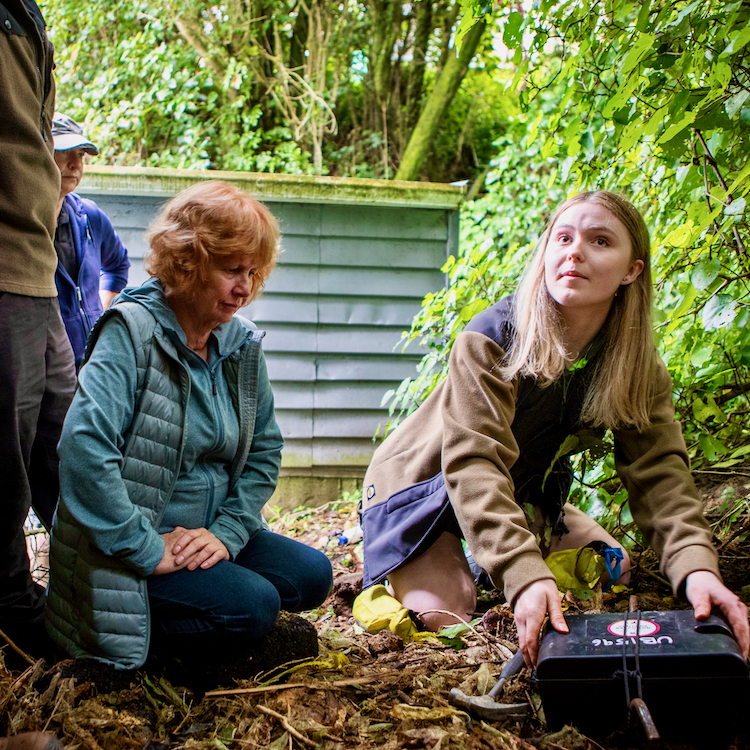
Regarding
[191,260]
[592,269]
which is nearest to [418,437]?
[592,269]

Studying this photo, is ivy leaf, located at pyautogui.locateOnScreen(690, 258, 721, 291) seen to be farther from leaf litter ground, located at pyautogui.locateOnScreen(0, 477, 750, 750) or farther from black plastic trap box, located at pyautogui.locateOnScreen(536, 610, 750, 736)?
leaf litter ground, located at pyautogui.locateOnScreen(0, 477, 750, 750)

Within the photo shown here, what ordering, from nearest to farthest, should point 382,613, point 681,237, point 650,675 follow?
point 650,675, point 681,237, point 382,613

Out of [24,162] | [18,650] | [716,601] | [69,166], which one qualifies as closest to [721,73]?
[716,601]

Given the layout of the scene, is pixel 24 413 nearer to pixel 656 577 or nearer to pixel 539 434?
pixel 539 434

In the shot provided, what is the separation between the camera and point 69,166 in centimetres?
287

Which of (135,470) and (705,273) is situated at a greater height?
(705,273)

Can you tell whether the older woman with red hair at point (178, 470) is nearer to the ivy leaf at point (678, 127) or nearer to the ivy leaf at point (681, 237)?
the ivy leaf at point (678, 127)

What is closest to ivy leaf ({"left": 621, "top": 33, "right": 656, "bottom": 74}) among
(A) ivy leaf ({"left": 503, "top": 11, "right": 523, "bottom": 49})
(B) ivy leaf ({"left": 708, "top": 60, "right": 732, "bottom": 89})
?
(B) ivy leaf ({"left": 708, "top": 60, "right": 732, "bottom": 89})

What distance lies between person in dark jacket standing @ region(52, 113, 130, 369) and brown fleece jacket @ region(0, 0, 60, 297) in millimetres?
1072

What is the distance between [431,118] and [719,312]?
19.3ft

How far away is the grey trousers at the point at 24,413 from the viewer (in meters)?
1.65

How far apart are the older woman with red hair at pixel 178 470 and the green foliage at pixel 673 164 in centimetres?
Result: 116

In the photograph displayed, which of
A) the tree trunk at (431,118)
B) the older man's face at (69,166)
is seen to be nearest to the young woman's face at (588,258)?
the older man's face at (69,166)

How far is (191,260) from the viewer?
1842 mm
